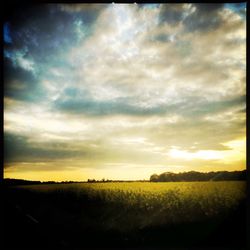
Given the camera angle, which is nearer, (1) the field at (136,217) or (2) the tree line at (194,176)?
(1) the field at (136,217)

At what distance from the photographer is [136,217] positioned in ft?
17.3

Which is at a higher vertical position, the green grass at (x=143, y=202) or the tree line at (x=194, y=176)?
the tree line at (x=194, y=176)

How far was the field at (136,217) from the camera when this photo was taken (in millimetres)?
5141

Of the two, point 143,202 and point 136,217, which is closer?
point 136,217

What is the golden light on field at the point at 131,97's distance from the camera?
531 centimetres

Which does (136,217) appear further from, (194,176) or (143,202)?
(194,176)

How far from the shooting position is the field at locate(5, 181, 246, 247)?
514 cm

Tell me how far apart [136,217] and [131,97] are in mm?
1626

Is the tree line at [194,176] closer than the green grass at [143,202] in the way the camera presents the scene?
No

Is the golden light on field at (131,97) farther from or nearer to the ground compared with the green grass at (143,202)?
farther from the ground

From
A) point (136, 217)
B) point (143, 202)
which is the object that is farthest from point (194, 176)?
point (136, 217)

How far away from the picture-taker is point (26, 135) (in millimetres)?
5449

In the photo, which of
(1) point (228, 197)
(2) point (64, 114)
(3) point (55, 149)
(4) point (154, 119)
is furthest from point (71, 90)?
(1) point (228, 197)

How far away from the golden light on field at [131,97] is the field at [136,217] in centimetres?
33
